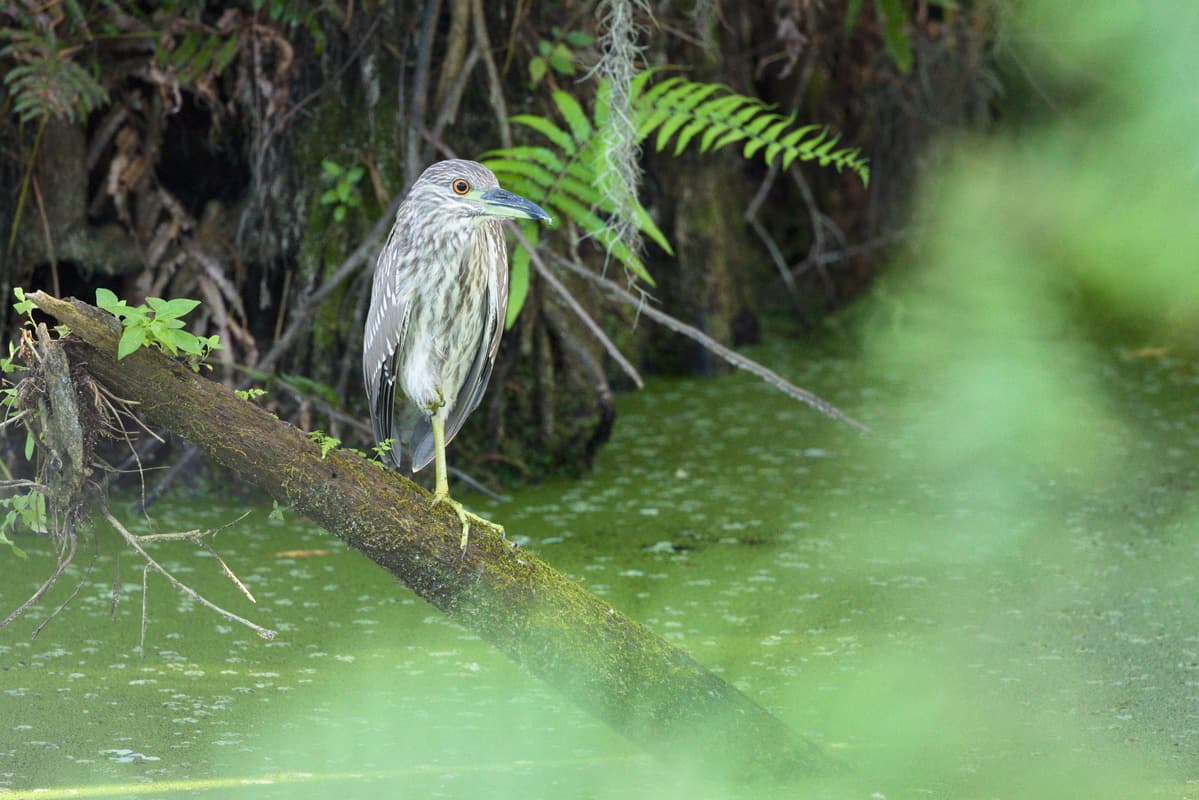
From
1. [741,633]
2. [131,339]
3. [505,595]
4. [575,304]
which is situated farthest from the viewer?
[575,304]

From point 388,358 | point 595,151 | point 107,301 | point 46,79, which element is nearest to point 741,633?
point 388,358

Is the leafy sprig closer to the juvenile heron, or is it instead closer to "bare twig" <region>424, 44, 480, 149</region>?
the juvenile heron

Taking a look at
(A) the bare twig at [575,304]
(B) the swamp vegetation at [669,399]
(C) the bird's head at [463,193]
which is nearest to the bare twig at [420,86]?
(B) the swamp vegetation at [669,399]

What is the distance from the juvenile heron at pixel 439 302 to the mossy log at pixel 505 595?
12.6 inches

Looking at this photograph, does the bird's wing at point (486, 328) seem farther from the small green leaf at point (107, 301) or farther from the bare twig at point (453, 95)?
the bare twig at point (453, 95)

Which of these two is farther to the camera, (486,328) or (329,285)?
(329,285)

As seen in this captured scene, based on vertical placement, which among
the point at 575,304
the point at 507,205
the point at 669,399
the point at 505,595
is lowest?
the point at 669,399

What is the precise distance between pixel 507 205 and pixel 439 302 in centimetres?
28

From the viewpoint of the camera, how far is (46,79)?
360 centimetres

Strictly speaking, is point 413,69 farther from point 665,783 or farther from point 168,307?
point 665,783

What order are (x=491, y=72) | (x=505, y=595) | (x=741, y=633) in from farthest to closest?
(x=491, y=72), (x=741, y=633), (x=505, y=595)

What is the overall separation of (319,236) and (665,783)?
224 cm

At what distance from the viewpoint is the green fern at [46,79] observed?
11.7 ft

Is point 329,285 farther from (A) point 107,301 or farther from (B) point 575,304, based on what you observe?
(A) point 107,301
